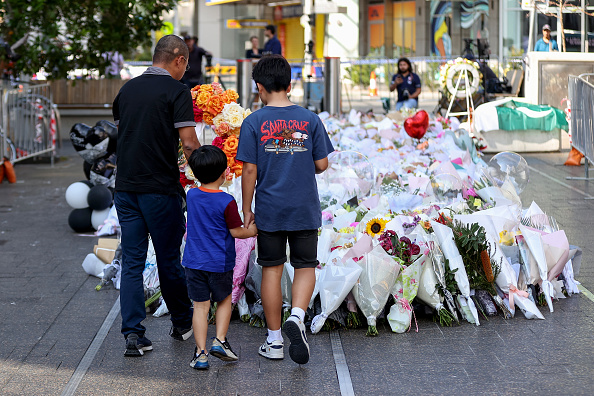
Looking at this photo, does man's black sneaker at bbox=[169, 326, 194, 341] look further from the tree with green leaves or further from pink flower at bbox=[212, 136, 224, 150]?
the tree with green leaves

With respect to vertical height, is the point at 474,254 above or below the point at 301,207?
below

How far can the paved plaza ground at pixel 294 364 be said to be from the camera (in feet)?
13.8

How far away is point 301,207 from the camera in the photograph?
446 cm

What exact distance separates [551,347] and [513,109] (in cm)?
993

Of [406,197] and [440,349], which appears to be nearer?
[440,349]

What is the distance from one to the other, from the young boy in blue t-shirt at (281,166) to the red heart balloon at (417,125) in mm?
5856

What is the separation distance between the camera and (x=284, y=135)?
4.42m

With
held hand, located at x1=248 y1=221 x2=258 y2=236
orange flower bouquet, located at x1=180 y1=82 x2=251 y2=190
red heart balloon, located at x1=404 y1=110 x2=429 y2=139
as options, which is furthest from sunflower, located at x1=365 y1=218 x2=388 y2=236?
red heart balloon, located at x1=404 y1=110 x2=429 y2=139

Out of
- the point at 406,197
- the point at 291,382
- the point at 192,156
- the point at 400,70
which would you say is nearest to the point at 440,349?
the point at 291,382

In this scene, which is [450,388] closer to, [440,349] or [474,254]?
[440,349]

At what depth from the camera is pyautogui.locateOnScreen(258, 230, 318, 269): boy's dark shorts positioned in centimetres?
454

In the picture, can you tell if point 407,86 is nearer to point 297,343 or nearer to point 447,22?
point 297,343

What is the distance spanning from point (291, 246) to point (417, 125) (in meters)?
5.96

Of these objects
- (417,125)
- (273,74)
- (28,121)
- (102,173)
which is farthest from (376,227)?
(28,121)
